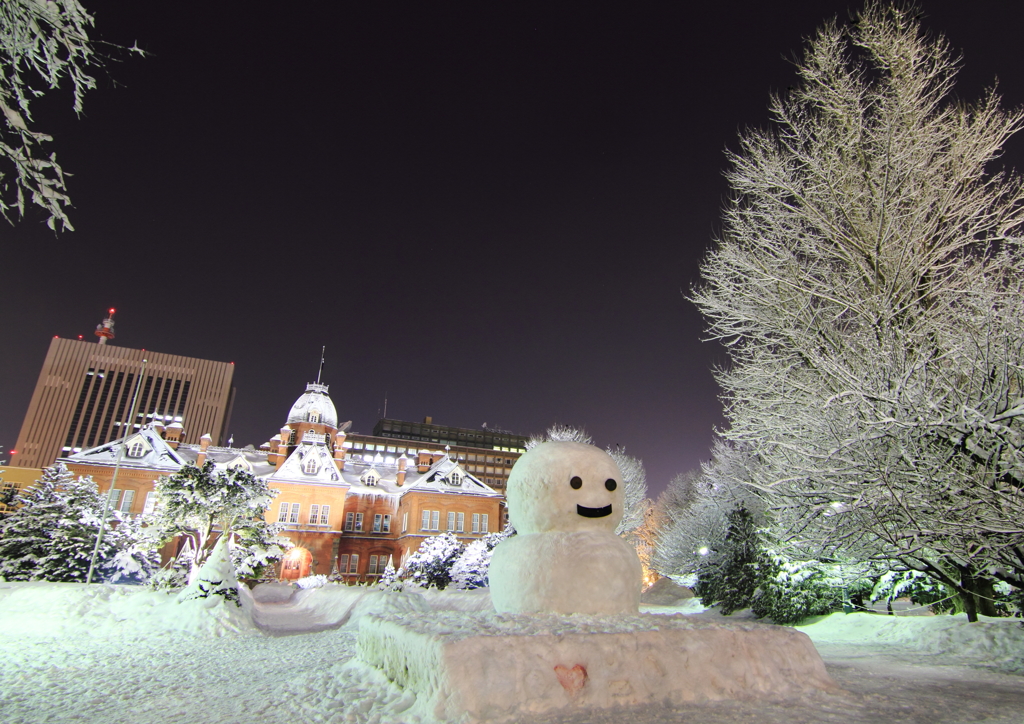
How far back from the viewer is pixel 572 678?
507 centimetres

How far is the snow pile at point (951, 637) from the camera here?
9242 millimetres

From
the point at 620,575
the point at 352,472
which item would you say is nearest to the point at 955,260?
the point at 620,575

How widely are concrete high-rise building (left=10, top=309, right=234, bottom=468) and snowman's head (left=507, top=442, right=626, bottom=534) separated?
11313 centimetres

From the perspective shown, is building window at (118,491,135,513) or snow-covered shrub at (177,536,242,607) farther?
building window at (118,491,135,513)

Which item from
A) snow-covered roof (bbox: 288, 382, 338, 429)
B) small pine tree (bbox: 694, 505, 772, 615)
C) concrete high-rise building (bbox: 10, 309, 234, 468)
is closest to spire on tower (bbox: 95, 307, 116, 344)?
concrete high-rise building (bbox: 10, 309, 234, 468)

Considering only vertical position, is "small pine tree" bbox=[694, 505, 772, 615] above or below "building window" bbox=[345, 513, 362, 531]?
below

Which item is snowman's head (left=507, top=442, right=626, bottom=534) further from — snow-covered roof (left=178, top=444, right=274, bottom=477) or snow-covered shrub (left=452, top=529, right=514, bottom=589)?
snow-covered roof (left=178, top=444, right=274, bottom=477)

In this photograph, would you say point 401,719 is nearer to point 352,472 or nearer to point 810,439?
point 810,439

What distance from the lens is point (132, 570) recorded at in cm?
2139

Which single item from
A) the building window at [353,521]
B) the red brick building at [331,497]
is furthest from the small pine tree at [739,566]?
the building window at [353,521]

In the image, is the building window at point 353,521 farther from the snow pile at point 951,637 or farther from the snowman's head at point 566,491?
the snowman's head at point 566,491

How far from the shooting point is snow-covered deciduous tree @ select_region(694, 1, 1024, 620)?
734 centimetres

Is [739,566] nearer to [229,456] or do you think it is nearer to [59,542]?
[59,542]

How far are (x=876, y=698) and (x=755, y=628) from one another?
1.32 m
